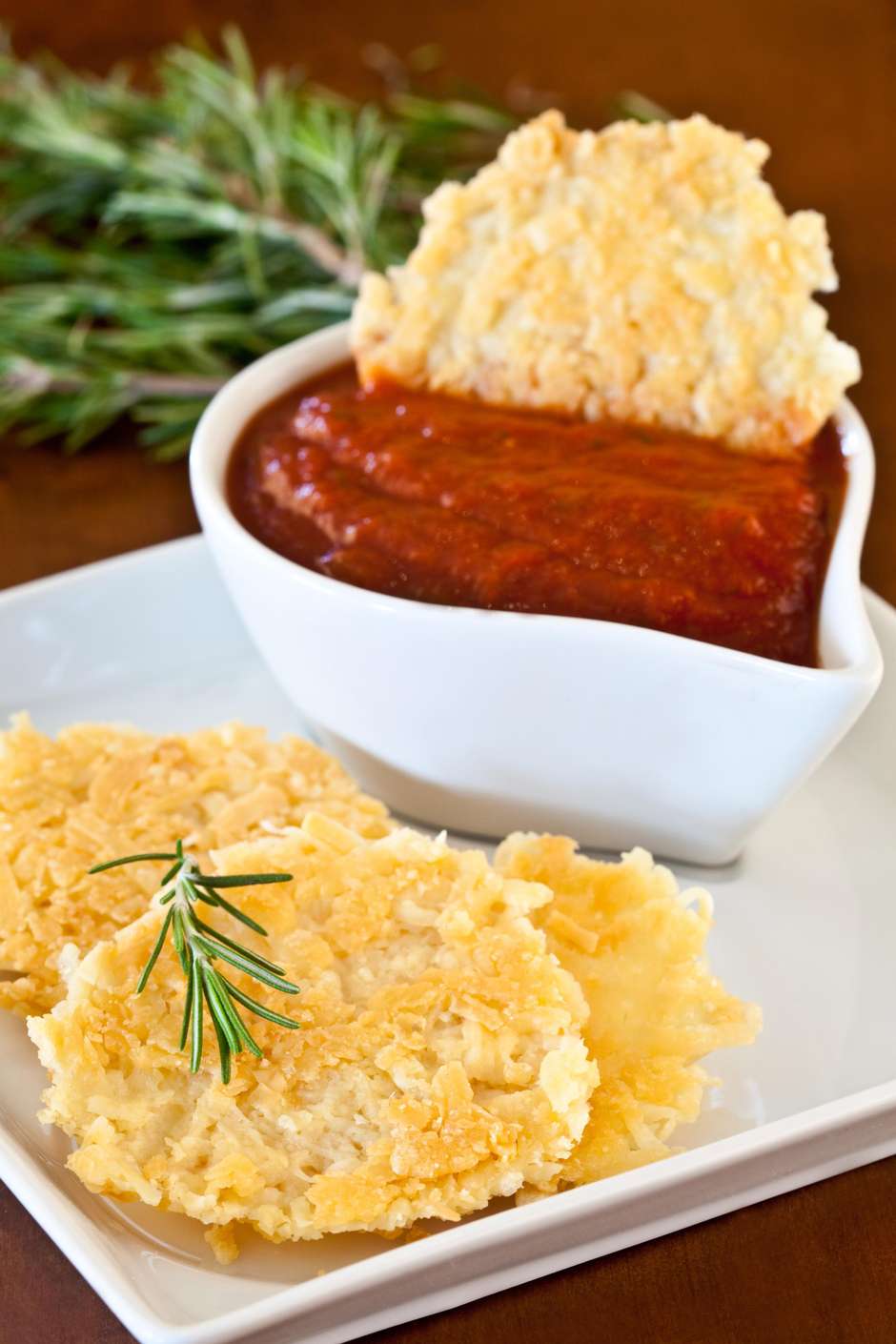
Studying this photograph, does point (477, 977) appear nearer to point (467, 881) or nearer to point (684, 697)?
point (467, 881)

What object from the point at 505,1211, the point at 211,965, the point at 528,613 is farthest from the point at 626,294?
the point at 505,1211

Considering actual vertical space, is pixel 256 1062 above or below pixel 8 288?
above

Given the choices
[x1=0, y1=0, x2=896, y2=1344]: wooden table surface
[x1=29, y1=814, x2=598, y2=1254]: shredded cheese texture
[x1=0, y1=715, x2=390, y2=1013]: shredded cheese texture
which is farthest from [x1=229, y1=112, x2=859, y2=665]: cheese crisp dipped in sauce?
[x1=0, y1=0, x2=896, y2=1344]: wooden table surface

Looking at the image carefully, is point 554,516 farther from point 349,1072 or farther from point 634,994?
point 349,1072

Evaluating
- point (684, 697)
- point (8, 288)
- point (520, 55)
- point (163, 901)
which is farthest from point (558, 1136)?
point (520, 55)

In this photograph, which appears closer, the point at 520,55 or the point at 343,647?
the point at 343,647

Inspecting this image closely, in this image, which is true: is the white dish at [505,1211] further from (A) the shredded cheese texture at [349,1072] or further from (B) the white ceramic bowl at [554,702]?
(B) the white ceramic bowl at [554,702]

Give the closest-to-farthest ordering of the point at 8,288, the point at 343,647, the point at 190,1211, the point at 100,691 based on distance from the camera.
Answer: the point at 190,1211
the point at 343,647
the point at 100,691
the point at 8,288

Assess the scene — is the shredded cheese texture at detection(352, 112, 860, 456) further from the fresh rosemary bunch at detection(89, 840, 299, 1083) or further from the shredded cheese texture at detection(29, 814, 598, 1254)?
the fresh rosemary bunch at detection(89, 840, 299, 1083)
